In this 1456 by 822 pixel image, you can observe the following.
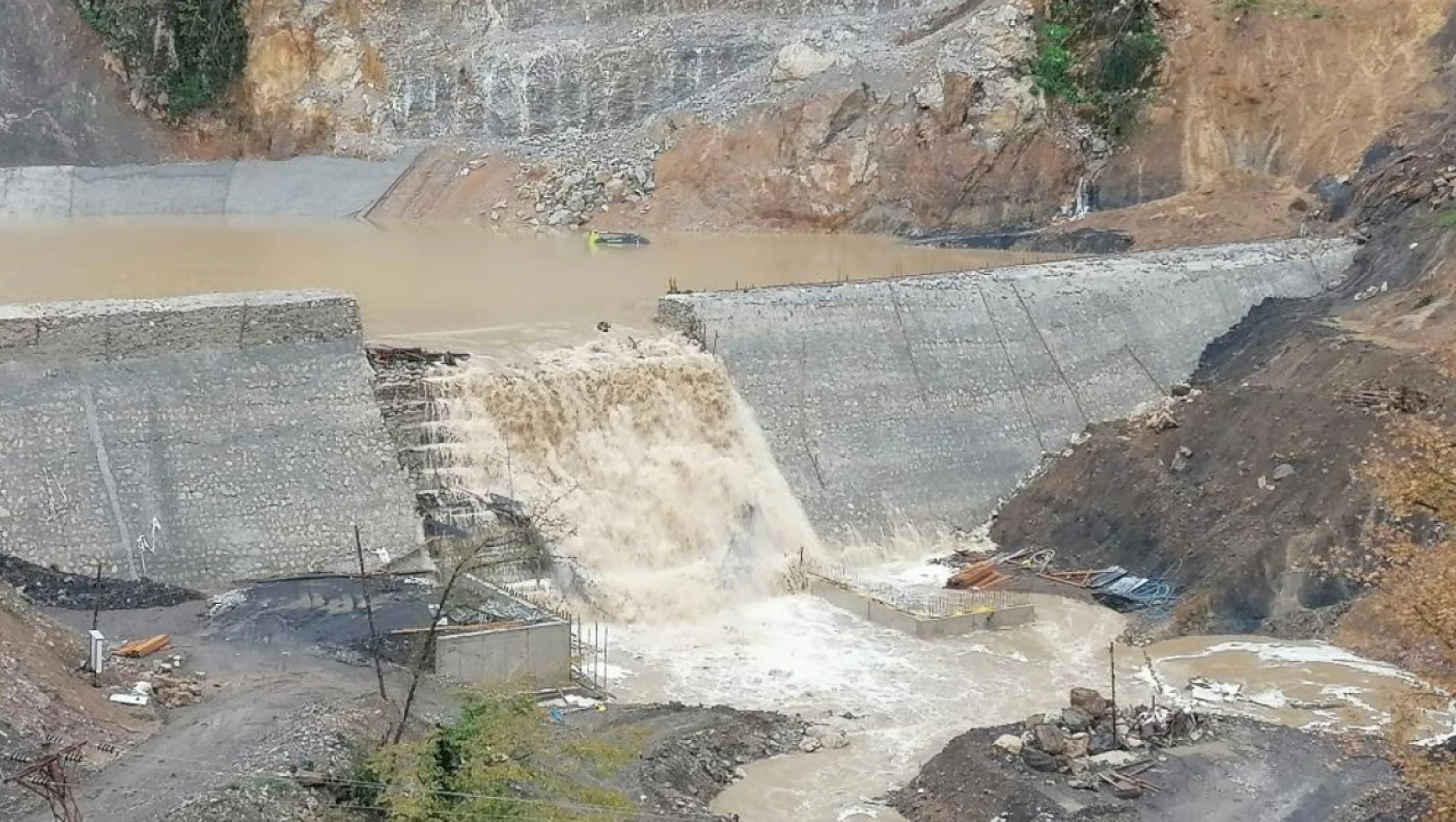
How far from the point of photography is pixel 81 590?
21.6 meters

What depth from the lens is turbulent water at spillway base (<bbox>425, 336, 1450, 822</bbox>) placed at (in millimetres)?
21172

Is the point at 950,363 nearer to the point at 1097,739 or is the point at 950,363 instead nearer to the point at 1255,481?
the point at 1255,481

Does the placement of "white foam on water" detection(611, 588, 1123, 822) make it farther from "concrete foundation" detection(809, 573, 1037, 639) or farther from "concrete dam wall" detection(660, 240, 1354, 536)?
"concrete dam wall" detection(660, 240, 1354, 536)

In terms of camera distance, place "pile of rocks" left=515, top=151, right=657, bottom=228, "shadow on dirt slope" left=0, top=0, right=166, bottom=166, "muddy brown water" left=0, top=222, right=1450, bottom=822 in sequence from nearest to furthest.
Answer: "muddy brown water" left=0, top=222, right=1450, bottom=822 → "pile of rocks" left=515, top=151, right=657, bottom=228 → "shadow on dirt slope" left=0, top=0, right=166, bottom=166

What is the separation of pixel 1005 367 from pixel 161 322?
15436mm

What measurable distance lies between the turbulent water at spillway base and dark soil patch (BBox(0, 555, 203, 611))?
5.09m

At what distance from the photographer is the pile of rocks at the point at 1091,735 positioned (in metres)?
18.5

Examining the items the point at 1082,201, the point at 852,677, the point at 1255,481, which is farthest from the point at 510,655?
the point at 1082,201

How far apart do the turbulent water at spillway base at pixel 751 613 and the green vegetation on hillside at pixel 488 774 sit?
143 inches

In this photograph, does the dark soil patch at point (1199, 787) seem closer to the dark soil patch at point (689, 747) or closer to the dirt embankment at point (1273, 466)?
the dark soil patch at point (689, 747)

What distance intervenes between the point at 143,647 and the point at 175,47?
42.9 metres

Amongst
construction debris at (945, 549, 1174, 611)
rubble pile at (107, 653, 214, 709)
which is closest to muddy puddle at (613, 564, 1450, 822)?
construction debris at (945, 549, 1174, 611)

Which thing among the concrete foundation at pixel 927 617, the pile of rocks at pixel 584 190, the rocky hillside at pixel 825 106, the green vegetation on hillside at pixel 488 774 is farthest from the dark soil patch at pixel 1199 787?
the pile of rocks at pixel 584 190

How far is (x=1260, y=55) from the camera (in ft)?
148
